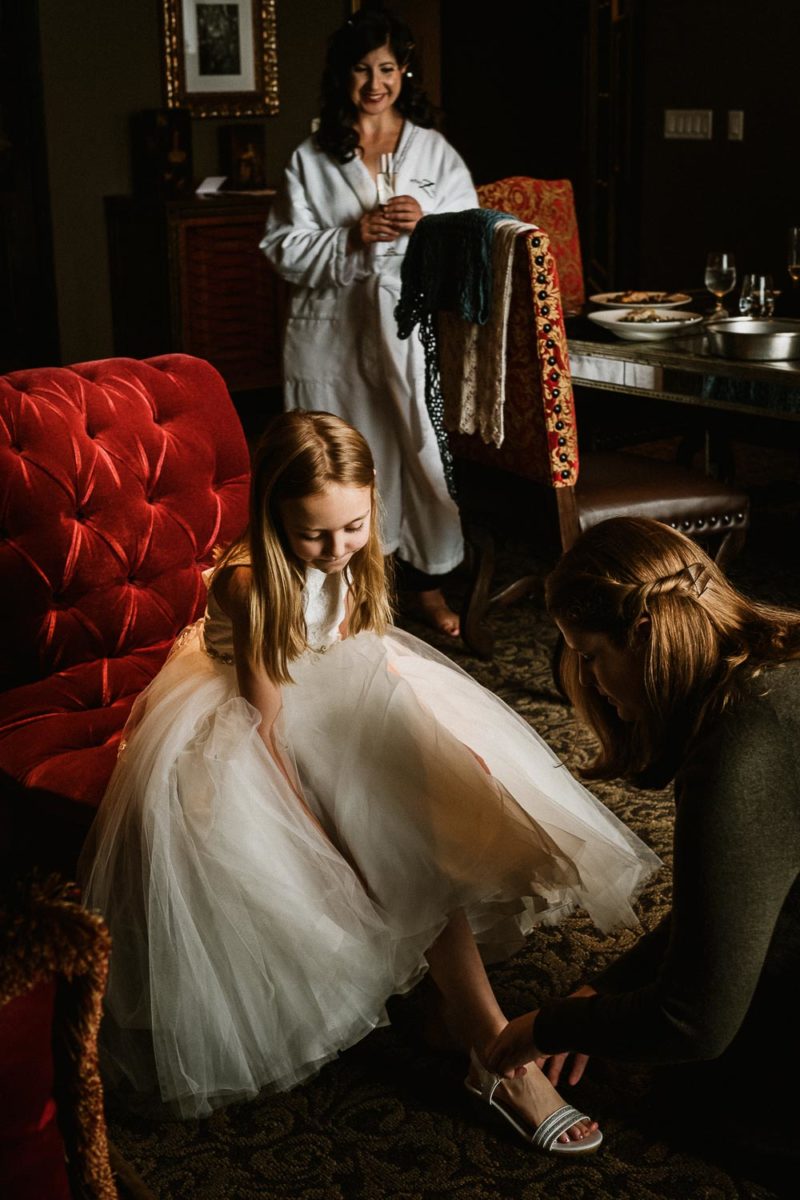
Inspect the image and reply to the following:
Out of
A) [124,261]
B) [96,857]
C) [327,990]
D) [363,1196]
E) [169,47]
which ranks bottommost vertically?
[363,1196]

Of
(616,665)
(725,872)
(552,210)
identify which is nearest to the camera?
(725,872)

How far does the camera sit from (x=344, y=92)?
3385 mm

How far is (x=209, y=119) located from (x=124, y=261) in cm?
81

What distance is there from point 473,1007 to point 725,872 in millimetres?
625

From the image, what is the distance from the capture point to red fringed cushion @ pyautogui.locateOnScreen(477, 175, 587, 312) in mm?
4227

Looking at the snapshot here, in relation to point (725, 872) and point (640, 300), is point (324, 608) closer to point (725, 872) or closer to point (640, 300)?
point (725, 872)

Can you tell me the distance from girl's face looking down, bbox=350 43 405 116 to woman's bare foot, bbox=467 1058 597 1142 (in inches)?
99.1

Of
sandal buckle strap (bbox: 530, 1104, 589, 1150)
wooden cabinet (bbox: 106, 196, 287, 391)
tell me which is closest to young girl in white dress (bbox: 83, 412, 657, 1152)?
sandal buckle strap (bbox: 530, 1104, 589, 1150)

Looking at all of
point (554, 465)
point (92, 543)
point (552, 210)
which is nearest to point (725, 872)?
point (92, 543)

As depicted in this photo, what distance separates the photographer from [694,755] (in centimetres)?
134

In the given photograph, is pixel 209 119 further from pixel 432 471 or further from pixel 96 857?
pixel 96 857

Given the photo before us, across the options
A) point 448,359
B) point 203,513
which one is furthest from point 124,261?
point 203,513

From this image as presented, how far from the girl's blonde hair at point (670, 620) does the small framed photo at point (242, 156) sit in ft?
16.7

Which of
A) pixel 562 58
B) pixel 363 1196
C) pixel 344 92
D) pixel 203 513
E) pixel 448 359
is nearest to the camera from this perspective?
pixel 363 1196
